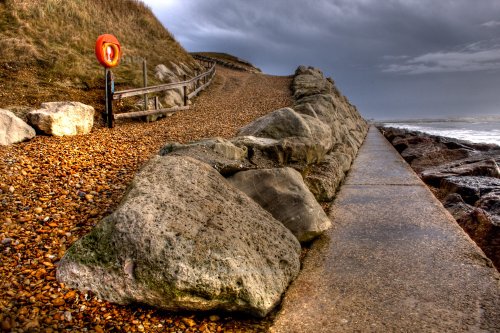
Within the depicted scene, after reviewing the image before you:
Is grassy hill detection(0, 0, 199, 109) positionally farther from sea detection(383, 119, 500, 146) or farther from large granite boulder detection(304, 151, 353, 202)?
sea detection(383, 119, 500, 146)

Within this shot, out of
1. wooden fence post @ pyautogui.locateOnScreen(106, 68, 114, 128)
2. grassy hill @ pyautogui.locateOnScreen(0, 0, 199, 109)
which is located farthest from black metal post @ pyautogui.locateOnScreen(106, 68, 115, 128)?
grassy hill @ pyautogui.locateOnScreen(0, 0, 199, 109)

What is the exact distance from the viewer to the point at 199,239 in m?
2.74

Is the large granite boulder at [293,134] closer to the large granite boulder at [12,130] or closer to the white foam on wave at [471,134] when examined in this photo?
the large granite boulder at [12,130]

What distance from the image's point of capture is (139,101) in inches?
450

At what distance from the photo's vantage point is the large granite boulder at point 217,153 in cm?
421

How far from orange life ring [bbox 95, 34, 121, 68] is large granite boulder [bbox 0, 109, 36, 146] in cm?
318

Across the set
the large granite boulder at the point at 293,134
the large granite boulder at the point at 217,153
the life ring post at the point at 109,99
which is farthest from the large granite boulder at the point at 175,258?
the life ring post at the point at 109,99

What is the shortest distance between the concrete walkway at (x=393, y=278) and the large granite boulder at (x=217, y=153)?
1.30m

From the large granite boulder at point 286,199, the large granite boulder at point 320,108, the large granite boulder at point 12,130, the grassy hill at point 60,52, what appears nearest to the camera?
the large granite boulder at point 286,199

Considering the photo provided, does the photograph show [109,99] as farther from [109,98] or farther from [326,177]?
[326,177]

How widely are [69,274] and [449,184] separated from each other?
19.9ft

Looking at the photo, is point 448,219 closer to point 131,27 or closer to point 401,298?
point 401,298

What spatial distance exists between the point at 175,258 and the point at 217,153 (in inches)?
83.2

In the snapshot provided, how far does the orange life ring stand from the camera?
29.6 ft
